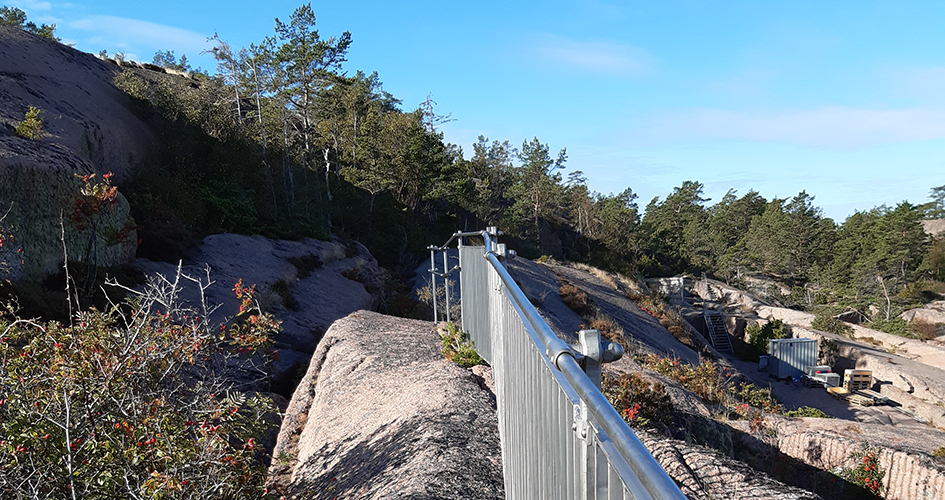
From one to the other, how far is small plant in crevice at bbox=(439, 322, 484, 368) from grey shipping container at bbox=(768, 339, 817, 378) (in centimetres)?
2244

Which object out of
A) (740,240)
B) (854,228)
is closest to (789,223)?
(854,228)

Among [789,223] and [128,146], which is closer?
[128,146]

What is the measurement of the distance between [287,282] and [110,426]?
1024 cm

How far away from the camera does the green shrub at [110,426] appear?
3.30m

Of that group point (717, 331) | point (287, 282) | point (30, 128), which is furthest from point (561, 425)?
point (717, 331)

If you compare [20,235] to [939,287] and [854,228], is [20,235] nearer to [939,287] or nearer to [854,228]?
[939,287]

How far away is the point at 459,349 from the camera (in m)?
6.87

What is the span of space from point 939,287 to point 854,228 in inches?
499

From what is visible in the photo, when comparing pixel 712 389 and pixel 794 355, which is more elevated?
pixel 712 389

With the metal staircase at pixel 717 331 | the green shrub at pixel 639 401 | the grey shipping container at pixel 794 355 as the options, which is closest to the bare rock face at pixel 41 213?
the green shrub at pixel 639 401

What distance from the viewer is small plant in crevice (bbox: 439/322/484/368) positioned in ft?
21.7

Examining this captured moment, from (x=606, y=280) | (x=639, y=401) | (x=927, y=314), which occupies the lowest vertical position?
(x=927, y=314)

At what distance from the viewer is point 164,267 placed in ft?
38.4

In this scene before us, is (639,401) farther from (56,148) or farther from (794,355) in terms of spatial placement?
(794,355)
